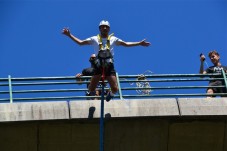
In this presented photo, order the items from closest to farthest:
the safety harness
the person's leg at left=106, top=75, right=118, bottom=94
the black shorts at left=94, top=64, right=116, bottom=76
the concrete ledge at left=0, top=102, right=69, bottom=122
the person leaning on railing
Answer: the safety harness
the black shorts at left=94, top=64, right=116, bottom=76
the person's leg at left=106, top=75, right=118, bottom=94
the concrete ledge at left=0, top=102, right=69, bottom=122
the person leaning on railing

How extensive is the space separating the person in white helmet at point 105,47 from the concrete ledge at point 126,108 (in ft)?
1.23

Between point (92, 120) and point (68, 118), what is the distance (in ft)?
1.66

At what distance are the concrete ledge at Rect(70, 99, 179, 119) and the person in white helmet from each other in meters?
0.38

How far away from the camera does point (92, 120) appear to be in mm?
12766

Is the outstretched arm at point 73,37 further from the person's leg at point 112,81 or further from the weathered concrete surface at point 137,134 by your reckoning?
the weathered concrete surface at point 137,134

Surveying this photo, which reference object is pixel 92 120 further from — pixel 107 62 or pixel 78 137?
pixel 107 62

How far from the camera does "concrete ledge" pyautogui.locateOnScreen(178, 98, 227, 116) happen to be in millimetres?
12891

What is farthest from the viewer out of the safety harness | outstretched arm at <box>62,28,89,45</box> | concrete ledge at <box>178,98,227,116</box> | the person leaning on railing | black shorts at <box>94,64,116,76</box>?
the person leaning on railing

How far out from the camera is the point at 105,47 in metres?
11.7

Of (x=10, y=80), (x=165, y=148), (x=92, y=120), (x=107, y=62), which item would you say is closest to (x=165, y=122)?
(x=165, y=148)

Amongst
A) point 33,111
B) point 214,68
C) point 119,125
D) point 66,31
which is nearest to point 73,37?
point 66,31

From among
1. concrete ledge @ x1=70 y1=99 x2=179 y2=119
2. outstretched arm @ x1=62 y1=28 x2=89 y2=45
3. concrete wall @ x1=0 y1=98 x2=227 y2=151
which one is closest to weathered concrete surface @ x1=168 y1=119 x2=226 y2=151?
concrete wall @ x1=0 y1=98 x2=227 y2=151

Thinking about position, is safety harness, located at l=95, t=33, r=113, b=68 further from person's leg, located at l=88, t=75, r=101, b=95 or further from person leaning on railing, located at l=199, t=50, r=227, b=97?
person leaning on railing, located at l=199, t=50, r=227, b=97

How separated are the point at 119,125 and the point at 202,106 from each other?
1.71m
